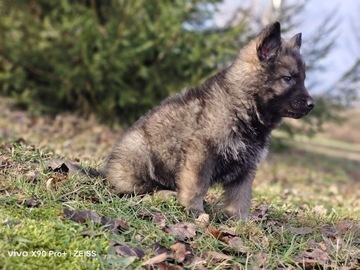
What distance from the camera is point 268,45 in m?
4.76

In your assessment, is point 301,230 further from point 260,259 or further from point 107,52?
point 107,52

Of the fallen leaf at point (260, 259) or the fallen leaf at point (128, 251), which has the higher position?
the fallen leaf at point (128, 251)

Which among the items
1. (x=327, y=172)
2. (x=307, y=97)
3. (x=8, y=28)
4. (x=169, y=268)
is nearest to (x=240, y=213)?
(x=307, y=97)

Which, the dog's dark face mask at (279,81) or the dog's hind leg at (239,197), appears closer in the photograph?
the dog's dark face mask at (279,81)

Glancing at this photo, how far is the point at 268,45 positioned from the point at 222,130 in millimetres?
868

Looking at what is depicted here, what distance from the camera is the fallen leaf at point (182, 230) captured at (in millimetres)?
3893

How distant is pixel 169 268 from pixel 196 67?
10.0 m

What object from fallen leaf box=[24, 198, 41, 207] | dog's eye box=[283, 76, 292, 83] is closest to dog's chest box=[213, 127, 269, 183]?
dog's eye box=[283, 76, 292, 83]

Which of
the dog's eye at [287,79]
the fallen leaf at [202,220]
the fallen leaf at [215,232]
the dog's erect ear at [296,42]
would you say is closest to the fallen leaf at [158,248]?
the fallen leaf at [215,232]

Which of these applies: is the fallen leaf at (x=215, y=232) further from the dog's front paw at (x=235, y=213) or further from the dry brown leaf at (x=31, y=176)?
the dry brown leaf at (x=31, y=176)

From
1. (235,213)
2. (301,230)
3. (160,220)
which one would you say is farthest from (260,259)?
(235,213)

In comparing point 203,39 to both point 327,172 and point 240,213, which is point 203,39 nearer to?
point 327,172

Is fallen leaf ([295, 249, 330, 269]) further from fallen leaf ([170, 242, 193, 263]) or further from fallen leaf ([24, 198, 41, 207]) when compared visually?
fallen leaf ([24, 198, 41, 207])

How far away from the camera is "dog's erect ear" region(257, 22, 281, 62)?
4715 millimetres
